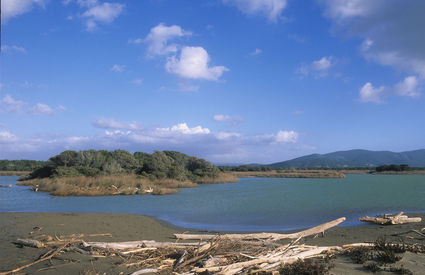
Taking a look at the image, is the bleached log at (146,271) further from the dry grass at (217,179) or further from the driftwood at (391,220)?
the dry grass at (217,179)

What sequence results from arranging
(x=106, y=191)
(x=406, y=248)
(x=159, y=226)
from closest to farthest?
1. (x=406, y=248)
2. (x=159, y=226)
3. (x=106, y=191)

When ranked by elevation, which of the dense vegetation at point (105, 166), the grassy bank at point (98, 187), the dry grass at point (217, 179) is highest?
the dense vegetation at point (105, 166)

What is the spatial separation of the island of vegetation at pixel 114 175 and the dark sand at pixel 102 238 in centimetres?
1418

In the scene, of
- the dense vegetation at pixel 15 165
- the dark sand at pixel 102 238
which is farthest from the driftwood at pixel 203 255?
the dense vegetation at pixel 15 165

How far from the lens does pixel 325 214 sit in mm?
17625

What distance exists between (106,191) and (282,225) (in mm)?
20428

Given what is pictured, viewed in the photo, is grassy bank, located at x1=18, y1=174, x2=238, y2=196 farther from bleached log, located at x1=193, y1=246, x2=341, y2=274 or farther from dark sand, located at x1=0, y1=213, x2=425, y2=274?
bleached log, located at x1=193, y1=246, x2=341, y2=274

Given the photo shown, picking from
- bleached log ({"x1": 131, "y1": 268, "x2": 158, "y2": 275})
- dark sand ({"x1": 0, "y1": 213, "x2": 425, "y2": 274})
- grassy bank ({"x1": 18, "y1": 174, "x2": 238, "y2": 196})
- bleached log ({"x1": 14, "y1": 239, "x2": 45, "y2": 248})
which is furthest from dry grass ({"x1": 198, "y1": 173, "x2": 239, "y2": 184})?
bleached log ({"x1": 131, "y1": 268, "x2": 158, "y2": 275})

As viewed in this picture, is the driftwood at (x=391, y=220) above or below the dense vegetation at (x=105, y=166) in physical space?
below

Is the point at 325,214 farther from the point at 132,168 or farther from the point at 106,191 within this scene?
the point at 132,168

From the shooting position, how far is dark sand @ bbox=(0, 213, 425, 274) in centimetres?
630

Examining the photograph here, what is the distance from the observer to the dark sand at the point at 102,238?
6.30 m

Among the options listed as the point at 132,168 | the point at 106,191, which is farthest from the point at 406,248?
the point at 132,168

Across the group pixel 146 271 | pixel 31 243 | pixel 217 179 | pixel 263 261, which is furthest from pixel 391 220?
pixel 217 179
